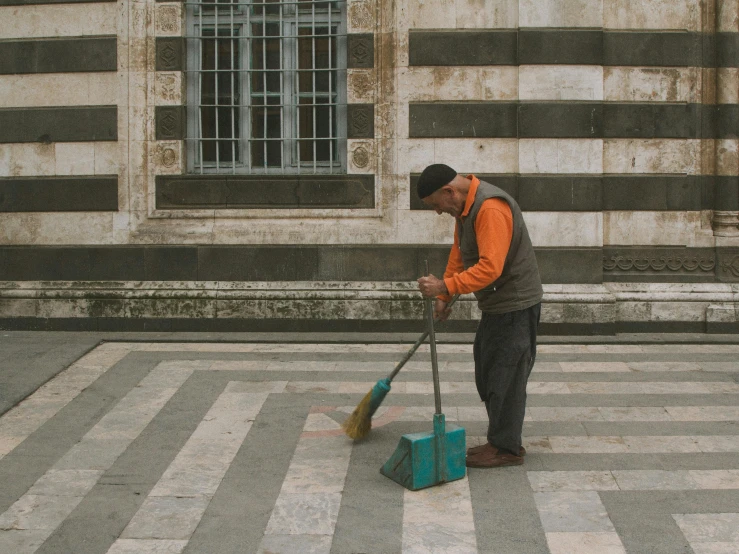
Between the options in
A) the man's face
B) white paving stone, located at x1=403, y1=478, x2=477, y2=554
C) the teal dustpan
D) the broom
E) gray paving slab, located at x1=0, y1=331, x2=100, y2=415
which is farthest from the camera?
gray paving slab, located at x1=0, y1=331, x2=100, y2=415

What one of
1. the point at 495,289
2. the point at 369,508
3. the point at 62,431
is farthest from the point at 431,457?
the point at 62,431

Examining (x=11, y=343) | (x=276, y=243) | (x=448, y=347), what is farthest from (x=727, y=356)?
(x=11, y=343)

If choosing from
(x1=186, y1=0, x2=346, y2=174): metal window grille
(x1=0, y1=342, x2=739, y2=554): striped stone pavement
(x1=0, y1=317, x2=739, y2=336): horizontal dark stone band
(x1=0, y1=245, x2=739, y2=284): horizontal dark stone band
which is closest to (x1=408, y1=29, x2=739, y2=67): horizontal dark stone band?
(x1=186, y1=0, x2=346, y2=174): metal window grille

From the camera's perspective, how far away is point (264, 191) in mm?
9438

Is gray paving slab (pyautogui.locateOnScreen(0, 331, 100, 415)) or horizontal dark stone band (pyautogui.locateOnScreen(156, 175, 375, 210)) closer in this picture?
gray paving slab (pyautogui.locateOnScreen(0, 331, 100, 415))

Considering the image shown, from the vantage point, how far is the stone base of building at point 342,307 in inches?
359

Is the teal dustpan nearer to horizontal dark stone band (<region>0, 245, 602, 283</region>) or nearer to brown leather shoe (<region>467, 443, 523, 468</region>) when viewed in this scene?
brown leather shoe (<region>467, 443, 523, 468</region>)

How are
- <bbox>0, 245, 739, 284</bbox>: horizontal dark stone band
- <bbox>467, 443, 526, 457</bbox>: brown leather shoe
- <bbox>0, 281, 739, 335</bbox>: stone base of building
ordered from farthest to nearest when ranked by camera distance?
<bbox>0, 245, 739, 284</bbox>: horizontal dark stone band, <bbox>0, 281, 739, 335</bbox>: stone base of building, <bbox>467, 443, 526, 457</bbox>: brown leather shoe

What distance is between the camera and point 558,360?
27.0ft

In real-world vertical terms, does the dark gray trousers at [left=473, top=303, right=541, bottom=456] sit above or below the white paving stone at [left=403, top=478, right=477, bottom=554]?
above

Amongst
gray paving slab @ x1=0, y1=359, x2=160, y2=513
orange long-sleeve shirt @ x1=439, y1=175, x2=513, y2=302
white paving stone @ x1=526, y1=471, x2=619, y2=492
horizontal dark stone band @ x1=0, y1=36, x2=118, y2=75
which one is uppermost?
horizontal dark stone band @ x1=0, y1=36, x2=118, y2=75

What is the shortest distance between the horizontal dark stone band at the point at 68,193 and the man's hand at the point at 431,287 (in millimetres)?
4980

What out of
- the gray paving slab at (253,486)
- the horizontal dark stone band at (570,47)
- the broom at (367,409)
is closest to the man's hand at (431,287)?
the broom at (367,409)

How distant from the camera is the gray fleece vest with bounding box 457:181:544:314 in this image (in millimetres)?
5469
